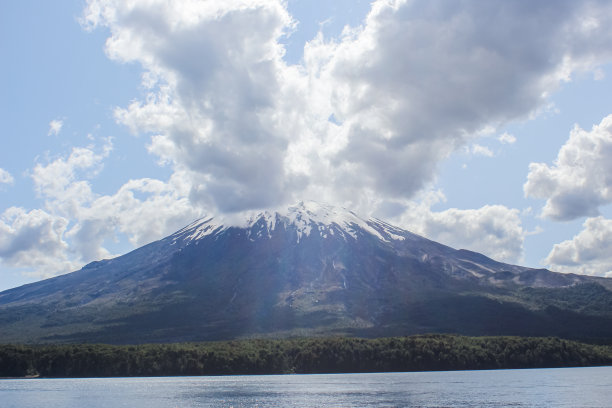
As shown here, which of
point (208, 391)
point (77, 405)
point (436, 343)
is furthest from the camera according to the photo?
point (436, 343)

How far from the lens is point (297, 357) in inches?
6580

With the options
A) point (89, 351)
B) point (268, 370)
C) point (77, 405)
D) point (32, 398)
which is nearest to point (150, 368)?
point (89, 351)

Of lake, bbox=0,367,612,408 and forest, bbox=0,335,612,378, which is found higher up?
forest, bbox=0,335,612,378

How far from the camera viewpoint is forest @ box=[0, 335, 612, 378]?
156500mm

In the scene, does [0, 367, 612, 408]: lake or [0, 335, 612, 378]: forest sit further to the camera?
[0, 335, 612, 378]: forest

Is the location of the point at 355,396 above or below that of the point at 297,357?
below

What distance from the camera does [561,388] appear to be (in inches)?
4035

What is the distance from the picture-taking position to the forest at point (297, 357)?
156 metres

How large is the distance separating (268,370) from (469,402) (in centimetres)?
8890

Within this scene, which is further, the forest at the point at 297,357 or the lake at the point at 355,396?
the forest at the point at 297,357

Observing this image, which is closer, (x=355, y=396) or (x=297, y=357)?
(x=355, y=396)

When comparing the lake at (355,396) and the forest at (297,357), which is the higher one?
the forest at (297,357)

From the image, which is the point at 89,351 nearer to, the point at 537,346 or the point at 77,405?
the point at 77,405

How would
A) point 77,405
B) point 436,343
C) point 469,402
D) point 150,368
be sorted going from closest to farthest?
1. point 469,402
2. point 77,405
3. point 150,368
4. point 436,343
